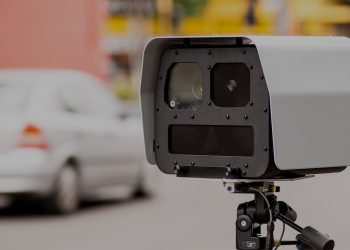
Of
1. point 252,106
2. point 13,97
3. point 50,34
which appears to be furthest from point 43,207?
point 50,34

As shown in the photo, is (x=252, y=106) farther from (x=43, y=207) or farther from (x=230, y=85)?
(x=43, y=207)

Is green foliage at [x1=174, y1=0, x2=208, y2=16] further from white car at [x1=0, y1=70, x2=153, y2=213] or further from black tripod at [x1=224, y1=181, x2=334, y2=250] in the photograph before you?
black tripod at [x1=224, y1=181, x2=334, y2=250]

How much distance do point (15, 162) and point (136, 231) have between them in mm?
1497

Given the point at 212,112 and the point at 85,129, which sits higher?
the point at 212,112

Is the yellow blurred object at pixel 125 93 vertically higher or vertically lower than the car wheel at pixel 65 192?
lower

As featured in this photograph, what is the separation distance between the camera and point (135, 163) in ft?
48.1

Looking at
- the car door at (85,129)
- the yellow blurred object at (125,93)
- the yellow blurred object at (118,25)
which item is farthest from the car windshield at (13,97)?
the yellow blurred object at (118,25)

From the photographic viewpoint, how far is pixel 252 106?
5.01m

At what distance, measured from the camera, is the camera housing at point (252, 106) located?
4.93 metres

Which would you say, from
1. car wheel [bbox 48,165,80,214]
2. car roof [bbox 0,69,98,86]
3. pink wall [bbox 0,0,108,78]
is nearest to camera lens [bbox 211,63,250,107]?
car wheel [bbox 48,165,80,214]

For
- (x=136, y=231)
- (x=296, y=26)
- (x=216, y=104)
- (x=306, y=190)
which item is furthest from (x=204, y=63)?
(x=296, y=26)

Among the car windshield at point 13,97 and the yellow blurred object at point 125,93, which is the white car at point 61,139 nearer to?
the car windshield at point 13,97

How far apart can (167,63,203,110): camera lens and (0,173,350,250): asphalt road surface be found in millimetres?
5054

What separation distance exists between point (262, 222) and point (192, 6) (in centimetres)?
4931
